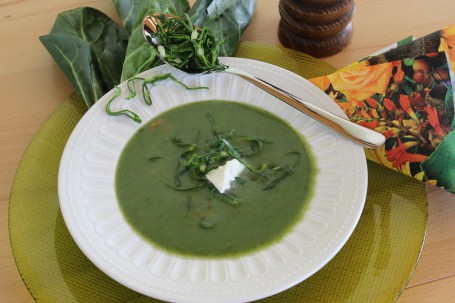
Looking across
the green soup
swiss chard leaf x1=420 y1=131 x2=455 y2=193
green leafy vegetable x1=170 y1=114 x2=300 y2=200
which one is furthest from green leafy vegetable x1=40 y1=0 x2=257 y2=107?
swiss chard leaf x1=420 y1=131 x2=455 y2=193

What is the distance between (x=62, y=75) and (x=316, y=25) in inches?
39.7

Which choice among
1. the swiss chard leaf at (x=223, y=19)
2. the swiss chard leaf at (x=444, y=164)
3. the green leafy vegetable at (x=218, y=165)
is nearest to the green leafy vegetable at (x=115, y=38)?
the swiss chard leaf at (x=223, y=19)

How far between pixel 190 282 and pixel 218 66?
0.79 meters

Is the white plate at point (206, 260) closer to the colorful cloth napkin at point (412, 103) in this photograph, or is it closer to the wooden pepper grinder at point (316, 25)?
the colorful cloth napkin at point (412, 103)

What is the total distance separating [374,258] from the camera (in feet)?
4.76

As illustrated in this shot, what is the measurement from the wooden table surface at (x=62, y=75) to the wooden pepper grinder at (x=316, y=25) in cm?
6

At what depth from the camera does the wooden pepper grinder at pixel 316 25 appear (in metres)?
1.86

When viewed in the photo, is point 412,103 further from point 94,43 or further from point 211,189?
point 94,43

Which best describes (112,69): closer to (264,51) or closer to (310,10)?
(264,51)

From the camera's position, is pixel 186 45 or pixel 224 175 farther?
pixel 186 45

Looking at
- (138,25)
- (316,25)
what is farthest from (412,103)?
(138,25)

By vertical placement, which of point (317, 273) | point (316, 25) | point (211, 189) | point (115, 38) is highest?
point (316, 25)

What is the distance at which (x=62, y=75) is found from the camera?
6.64 ft

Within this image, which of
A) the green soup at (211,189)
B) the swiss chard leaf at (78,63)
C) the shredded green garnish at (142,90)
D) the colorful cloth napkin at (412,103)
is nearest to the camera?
the green soup at (211,189)
